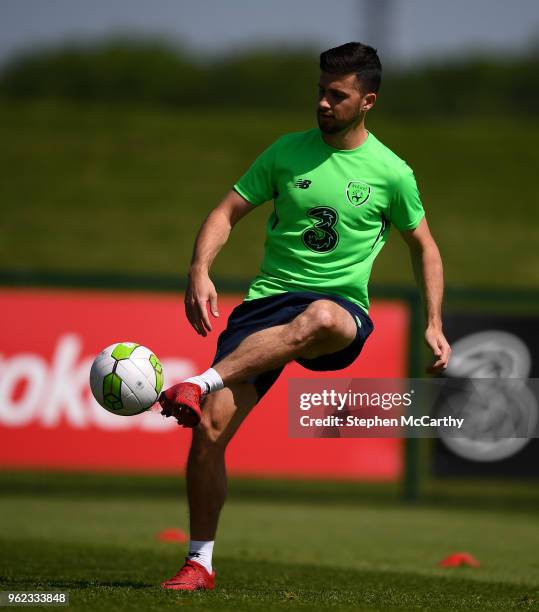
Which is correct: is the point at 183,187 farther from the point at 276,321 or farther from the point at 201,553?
the point at 201,553

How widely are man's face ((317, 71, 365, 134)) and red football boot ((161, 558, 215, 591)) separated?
2384 millimetres

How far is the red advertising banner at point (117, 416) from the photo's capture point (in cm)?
1190

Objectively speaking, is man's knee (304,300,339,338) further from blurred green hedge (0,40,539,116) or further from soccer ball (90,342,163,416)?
blurred green hedge (0,40,539,116)

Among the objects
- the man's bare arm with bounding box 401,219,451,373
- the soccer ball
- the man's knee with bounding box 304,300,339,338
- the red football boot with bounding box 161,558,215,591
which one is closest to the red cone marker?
the man's bare arm with bounding box 401,219,451,373

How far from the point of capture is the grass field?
19.8 ft

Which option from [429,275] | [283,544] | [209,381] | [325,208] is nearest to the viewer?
→ [209,381]

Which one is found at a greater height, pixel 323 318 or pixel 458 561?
pixel 323 318

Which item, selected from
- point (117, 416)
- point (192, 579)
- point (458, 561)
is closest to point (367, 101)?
point (192, 579)

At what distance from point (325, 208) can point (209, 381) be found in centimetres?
112

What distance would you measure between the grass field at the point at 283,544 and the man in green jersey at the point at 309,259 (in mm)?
739

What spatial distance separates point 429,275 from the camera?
6.39 metres

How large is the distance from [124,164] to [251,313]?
2263 cm

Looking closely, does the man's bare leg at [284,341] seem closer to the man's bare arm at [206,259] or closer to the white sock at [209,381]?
the white sock at [209,381]

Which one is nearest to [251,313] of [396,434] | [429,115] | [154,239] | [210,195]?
[396,434]
